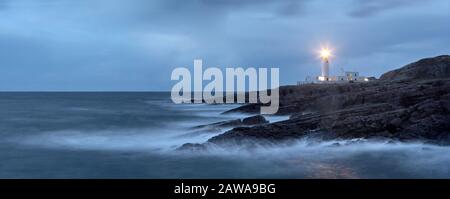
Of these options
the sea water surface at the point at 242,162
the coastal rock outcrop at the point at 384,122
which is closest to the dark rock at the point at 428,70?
the coastal rock outcrop at the point at 384,122

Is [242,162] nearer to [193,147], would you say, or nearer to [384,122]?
[193,147]

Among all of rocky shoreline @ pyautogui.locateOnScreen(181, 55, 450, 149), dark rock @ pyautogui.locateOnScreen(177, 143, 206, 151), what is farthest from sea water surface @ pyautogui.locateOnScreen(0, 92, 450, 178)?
rocky shoreline @ pyautogui.locateOnScreen(181, 55, 450, 149)

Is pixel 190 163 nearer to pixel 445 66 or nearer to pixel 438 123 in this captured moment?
pixel 438 123

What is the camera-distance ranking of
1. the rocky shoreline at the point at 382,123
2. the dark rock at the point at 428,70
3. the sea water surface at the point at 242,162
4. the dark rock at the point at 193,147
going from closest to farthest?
the sea water surface at the point at 242,162
the rocky shoreline at the point at 382,123
the dark rock at the point at 193,147
the dark rock at the point at 428,70

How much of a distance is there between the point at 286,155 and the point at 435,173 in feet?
18.8

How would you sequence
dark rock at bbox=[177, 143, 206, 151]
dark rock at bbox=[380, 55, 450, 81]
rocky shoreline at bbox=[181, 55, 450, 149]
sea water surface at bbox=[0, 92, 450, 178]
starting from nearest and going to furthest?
sea water surface at bbox=[0, 92, 450, 178]
rocky shoreline at bbox=[181, 55, 450, 149]
dark rock at bbox=[177, 143, 206, 151]
dark rock at bbox=[380, 55, 450, 81]

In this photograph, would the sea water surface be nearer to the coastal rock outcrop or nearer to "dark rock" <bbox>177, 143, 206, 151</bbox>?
"dark rock" <bbox>177, 143, 206, 151</bbox>

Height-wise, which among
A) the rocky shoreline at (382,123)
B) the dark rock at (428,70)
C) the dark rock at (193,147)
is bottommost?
the dark rock at (193,147)

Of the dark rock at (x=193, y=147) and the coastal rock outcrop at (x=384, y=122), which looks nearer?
the coastal rock outcrop at (x=384, y=122)

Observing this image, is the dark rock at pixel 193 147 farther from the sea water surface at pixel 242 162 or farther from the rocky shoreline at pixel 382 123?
the sea water surface at pixel 242 162

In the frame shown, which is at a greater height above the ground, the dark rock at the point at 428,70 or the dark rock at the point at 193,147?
the dark rock at the point at 428,70

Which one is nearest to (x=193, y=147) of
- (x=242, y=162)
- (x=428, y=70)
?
(x=242, y=162)

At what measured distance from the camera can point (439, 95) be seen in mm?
23844
